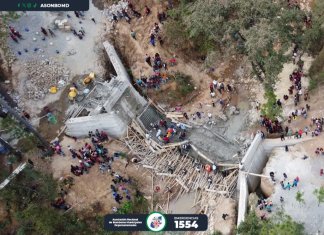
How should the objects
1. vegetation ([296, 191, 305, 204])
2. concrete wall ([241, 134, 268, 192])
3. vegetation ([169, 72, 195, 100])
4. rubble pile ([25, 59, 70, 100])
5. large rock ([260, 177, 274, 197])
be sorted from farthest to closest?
rubble pile ([25, 59, 70, 100]), vegetation ([169, 72, 195, 100]), concrete wall ([241, 134, 268, 192]), large rock ([260, 177, 274, 197]), vegetation ([296, 191, 305, 204])

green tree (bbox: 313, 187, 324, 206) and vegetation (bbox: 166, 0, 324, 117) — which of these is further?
vegetation (bbox: 166, 0, 324, 117)

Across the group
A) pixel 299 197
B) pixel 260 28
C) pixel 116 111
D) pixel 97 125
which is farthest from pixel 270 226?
pixel 97 125

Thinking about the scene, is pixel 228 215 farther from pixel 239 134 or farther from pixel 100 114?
pixel 100 114

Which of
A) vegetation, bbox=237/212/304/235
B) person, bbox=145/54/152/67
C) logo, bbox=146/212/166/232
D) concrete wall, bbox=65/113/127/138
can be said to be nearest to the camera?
vegetation, bbox=237/212/304/235

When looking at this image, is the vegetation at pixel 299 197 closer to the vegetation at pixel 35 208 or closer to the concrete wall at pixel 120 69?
the concrete wall at pixel 120 69

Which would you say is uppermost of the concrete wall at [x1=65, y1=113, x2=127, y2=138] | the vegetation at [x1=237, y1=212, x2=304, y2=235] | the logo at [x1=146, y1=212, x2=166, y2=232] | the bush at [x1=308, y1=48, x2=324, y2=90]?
the bush at [x1=308, y1=48, x2=324, y2=90]

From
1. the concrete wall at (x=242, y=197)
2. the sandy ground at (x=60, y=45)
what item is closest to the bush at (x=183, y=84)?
the sandy ground at (x=60, y=45)

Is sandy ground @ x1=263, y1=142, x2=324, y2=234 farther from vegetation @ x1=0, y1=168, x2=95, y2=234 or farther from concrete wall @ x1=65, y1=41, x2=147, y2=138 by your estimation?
vegetation @ x1=0, y1=168, x2=95, y2=234

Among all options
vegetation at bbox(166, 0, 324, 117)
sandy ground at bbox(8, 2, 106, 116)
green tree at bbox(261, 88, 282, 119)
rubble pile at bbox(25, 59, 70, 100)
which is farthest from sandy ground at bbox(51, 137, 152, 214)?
vegetation at bbox(166, 0, 324, 117)
